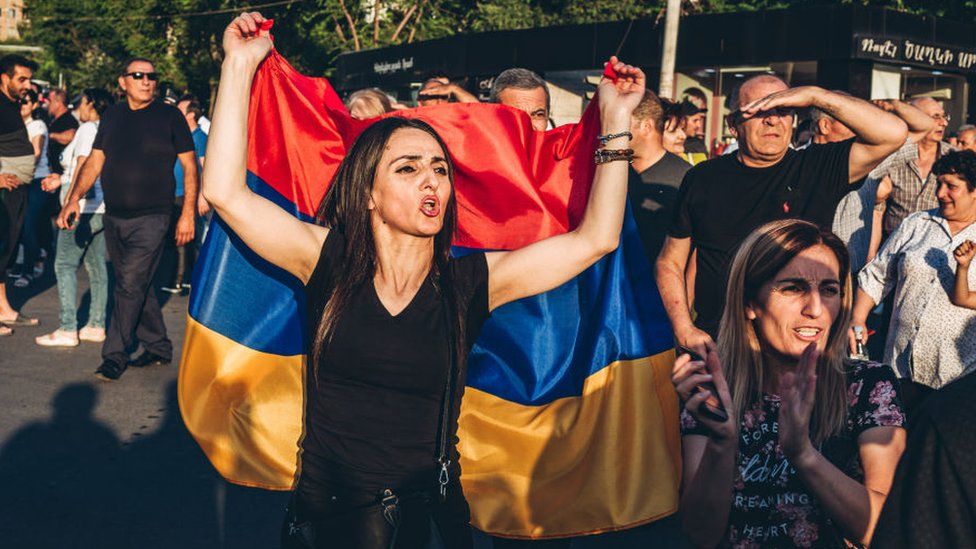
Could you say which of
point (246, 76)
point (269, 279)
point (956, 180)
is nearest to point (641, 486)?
point (269, 279)

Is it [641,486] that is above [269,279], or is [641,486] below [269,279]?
below

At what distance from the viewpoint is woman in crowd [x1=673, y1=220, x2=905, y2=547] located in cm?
263

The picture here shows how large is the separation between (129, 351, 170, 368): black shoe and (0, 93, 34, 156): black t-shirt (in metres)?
2.35

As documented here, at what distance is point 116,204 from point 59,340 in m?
1.40

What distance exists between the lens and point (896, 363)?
537cm

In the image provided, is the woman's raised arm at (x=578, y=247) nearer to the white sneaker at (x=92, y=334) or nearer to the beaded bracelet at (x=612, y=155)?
the beaded bracelet at (x=612, y=155)

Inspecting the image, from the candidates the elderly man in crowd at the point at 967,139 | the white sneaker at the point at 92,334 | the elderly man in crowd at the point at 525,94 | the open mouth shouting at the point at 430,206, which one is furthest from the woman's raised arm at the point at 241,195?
the elderly man in crowd at the point at 967,139

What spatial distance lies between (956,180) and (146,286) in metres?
5.30

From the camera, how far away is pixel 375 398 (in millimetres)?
3100

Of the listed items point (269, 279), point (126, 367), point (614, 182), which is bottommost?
point (126, 367)

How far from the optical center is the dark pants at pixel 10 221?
958 centimetres

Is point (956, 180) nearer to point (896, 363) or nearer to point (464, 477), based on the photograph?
point (896, 363)

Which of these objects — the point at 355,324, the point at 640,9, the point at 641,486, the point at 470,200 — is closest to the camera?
the point at 355,324

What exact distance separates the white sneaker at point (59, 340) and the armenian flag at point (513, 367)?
545 centimetres
